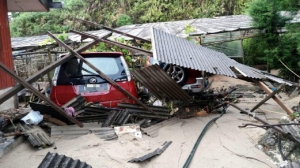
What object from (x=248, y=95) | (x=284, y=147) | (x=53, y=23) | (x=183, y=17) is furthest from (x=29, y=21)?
(x=284, y=147)

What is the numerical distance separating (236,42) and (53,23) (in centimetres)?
1994

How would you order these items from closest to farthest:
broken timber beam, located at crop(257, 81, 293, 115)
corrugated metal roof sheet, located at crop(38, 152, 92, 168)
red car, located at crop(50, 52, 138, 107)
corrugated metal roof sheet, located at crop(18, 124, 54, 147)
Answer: corrugated metal roof sheet, located at crop(38, 152, 92, 168)
corrugated metal roof sheet, located at crop(18, 124, 54, 147)
broken timber beam, located at crop(257, 81, 293, 115)
red car, located at crop(50, 52, 138, 107)

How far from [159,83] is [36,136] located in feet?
9.82

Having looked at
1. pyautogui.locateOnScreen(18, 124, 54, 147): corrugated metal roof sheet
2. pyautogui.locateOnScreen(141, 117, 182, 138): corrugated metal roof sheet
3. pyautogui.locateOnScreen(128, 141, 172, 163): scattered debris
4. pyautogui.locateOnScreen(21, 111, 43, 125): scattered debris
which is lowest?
pyautogui.locateOnScreen(141, 117, 182, 138): corrugated metal roof sheet

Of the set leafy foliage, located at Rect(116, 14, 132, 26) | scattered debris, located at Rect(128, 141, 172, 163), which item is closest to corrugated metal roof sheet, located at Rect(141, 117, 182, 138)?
scattered debris, located at Rect(128, 141, 172, 163)

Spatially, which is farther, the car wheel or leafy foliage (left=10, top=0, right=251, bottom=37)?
leafy foliage (left=10, top=0, right=251, bottom=37)

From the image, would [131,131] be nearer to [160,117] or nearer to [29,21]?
[160,117]

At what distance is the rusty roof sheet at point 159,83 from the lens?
6.45m

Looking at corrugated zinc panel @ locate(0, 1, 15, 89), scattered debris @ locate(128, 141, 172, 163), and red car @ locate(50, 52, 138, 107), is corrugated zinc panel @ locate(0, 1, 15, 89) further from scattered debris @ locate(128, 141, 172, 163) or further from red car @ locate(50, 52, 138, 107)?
scattered debris @ locate(128, 141, 172, 163)

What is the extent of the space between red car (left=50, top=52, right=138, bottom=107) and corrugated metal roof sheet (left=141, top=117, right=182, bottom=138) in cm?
85

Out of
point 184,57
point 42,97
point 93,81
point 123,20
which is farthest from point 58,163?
point 123,20

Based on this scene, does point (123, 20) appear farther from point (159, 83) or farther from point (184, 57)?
point (184, 57)

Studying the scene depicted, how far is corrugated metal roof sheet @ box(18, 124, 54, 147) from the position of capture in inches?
184

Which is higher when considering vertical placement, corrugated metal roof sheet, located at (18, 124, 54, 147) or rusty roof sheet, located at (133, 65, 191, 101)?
rusty roof sheet, located at (133, 65, 191, 101)
